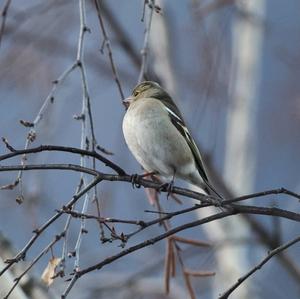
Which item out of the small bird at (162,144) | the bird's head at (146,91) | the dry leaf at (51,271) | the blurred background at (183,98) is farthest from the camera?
the blurred background at (183,98)

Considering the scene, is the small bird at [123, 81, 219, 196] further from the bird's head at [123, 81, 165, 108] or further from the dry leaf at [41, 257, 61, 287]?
the dry leaf at [41, 257, 61, 287]

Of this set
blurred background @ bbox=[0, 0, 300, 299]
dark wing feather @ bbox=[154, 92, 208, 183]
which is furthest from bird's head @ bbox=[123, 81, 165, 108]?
blurred background @ bbox=[0, 0, 300, 299]

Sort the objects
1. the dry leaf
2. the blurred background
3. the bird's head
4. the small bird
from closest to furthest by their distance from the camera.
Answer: the dry leaf < the small bird < the bird's head < the blurred background

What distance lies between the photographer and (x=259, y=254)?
562cm

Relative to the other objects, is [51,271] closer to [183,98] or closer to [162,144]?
[162,144]

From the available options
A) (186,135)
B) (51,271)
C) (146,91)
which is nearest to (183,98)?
(146,91)

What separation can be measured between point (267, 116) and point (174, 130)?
3.34 meters

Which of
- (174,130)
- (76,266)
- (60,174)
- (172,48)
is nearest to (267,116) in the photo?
(172,48)

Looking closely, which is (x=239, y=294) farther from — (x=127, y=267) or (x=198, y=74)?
(x=127, y=267)

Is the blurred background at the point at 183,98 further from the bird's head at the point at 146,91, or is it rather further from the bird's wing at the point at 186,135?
the bird's wing at the point at 186,135

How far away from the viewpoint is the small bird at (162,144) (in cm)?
324

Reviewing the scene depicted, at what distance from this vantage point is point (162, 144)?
3252mm

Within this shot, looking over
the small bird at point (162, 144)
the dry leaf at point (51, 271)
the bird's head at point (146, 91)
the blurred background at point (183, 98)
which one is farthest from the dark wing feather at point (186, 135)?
the dry leaf at point (51, 271)

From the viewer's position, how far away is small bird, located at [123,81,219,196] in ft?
10.6
